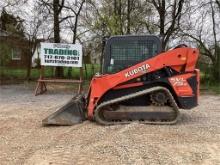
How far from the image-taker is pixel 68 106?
1038cm

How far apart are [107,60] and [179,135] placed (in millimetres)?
2841

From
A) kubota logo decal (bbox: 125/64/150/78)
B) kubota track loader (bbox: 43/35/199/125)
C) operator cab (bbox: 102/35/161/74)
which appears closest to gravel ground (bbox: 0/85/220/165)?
kubota track loader (bbox: 43/35/199/125)

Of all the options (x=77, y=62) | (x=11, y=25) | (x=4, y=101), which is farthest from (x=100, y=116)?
(x=11, y=25)

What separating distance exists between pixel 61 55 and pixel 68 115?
27.2 feet

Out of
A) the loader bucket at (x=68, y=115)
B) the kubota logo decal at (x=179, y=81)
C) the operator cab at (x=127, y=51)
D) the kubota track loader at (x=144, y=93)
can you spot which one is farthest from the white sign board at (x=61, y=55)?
the kubota logo decal at (x=179, y=81)

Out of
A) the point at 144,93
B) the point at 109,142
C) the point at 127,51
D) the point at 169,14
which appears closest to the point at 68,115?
the point at 144,93

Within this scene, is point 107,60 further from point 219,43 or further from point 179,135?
point 219,43

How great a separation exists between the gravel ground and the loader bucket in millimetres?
235

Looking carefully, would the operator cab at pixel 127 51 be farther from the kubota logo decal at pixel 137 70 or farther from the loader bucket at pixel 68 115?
the loader bucket at pixel 68 115

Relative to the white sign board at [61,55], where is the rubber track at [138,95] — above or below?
below

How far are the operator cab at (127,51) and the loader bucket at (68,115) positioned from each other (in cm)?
101

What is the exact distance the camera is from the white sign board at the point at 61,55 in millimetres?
18250

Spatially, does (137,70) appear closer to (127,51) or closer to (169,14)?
(127,51)

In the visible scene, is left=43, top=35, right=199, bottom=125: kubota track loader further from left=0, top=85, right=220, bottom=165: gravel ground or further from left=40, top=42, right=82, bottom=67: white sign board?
left=40, top=42, right=82, bottom=67: white sign board
